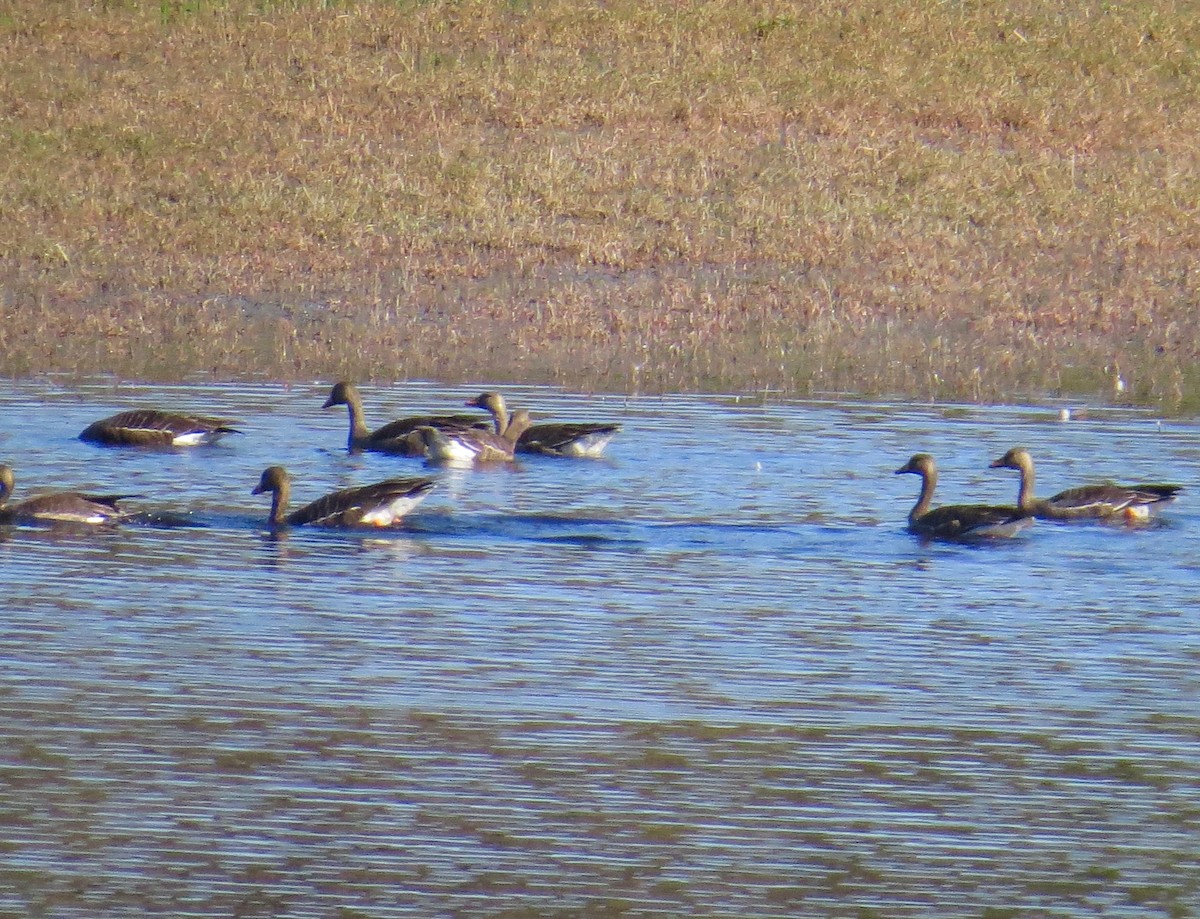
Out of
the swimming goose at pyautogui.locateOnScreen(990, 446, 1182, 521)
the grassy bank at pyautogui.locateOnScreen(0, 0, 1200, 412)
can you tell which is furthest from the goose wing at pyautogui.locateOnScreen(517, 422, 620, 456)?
the grassy bank at pyautogui.locateOnScreen(0, 0, 1200, 412)

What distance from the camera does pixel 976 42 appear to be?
95.4 ft

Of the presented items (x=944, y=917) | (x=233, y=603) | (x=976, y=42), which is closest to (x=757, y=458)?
(x=233, y=603)

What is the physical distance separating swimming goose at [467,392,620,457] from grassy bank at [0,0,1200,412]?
3.13 m

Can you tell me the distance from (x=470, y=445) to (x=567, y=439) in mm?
673

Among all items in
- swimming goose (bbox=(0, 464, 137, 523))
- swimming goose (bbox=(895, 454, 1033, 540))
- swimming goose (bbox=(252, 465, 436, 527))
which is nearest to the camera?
swimming goose (bbox=(0, 464, 137, 523))

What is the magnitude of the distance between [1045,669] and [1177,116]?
64.5 feet

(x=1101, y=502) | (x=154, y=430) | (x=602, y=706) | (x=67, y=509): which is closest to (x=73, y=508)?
(x=67, y=509)

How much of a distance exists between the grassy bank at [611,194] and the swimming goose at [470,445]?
10.3ft

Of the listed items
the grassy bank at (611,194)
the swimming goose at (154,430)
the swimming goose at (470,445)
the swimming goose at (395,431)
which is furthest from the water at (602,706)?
the grassy bank at (611,194)

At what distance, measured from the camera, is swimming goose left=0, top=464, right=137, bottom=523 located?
12.1 metres

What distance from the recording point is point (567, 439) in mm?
14516

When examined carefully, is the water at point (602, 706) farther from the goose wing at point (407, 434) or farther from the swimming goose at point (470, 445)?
the goose wing at point (407, 434)

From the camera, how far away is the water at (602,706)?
261 inches

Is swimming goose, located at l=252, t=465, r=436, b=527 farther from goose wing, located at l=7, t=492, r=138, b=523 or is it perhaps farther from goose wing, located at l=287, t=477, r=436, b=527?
goose wing, located at l=7, t=492, r=138, b=523
